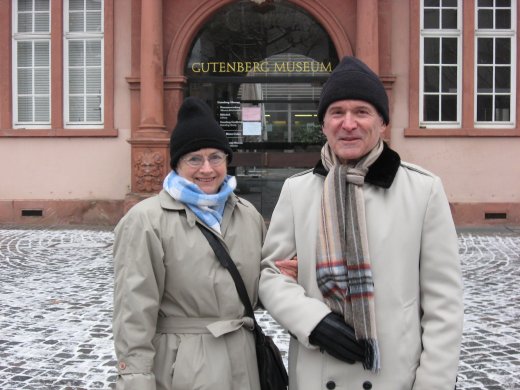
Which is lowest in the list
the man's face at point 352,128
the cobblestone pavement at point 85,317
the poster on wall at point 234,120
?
the cobblestone pavement at point 85,317

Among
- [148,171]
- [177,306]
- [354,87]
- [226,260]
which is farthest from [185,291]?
[148,171]

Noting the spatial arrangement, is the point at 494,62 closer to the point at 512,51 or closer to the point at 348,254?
the point at 512,51

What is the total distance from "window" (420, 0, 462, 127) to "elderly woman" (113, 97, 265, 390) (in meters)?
10.0

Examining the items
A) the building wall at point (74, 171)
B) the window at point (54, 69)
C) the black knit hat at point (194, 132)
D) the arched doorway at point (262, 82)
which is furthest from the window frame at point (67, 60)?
the black knit hat at point (194, 132)

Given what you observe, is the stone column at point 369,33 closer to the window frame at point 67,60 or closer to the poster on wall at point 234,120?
the poster on wall at point 234,120

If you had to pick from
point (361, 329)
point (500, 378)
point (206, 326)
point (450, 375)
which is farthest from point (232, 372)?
point (500, 378)

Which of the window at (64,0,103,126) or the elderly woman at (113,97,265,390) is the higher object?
the window at (64,0,103,126)

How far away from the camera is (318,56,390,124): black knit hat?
2068 millimetres

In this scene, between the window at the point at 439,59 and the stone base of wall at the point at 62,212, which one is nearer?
the window at the point at 439,59

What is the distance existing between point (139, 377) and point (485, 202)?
34.3ft

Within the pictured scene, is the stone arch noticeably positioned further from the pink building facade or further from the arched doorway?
the arched doorway

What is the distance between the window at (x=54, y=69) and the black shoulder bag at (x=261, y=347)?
33.5 feet

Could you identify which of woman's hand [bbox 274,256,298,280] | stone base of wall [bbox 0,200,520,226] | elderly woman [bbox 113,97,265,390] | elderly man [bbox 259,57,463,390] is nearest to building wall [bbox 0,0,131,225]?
stone base of wall [bbox 0,200,520,226]

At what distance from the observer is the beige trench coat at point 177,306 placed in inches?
87.2
